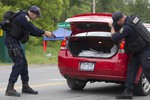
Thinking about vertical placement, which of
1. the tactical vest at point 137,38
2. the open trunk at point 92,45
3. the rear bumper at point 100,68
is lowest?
the rear bumper at point 100,68

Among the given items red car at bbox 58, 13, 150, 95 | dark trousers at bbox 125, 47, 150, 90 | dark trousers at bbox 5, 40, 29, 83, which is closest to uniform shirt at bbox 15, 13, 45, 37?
dark trousers at bbox 5, 40, 29, 83

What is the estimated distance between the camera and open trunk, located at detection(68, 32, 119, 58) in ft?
28.0

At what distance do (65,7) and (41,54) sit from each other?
12557 millimetres

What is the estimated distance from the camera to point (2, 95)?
820 cm

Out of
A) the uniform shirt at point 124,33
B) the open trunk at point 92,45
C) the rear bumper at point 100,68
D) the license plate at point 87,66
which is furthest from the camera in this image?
the open trunk at point 92,45

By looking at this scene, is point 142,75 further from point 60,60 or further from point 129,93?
point 60,60

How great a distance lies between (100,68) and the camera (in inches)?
324

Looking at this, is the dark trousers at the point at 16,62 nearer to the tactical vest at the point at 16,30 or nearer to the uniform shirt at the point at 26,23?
the tactical vest at the point at 16,30

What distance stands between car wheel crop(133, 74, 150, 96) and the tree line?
72.1 feet

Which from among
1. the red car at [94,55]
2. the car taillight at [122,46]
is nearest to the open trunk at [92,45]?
the red car at [94,55]

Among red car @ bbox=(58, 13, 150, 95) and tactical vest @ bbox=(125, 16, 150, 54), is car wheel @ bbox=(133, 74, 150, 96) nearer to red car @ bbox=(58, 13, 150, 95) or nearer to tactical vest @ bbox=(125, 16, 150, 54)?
red car @ bbox=(58, 13, 150, 95)

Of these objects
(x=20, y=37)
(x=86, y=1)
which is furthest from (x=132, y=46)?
(x=86, y=1)

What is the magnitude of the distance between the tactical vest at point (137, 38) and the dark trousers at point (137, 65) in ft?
0.43

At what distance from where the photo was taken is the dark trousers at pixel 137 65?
7.86m
